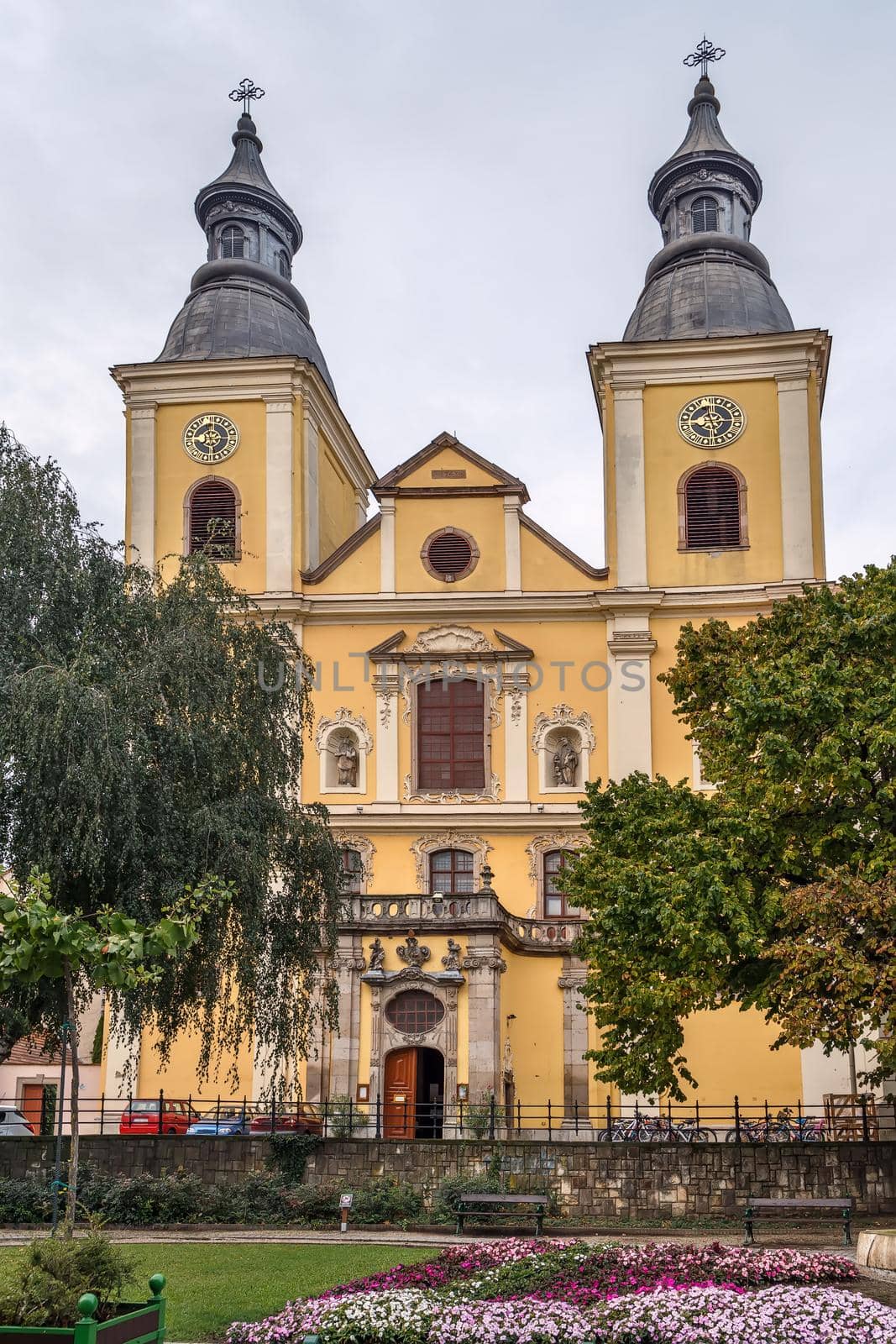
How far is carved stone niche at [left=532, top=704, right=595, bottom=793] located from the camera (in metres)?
37.1

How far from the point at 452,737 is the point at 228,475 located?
8.44m

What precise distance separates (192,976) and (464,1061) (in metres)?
9.29

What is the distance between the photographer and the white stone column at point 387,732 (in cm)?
3725

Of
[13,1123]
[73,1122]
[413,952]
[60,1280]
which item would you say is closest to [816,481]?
[413,952]

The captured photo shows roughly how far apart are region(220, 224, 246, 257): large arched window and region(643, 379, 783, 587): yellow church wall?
44.5ft

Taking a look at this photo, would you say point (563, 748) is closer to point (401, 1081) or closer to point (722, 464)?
point (722, 464)

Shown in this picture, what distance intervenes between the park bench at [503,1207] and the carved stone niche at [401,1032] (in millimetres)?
7394

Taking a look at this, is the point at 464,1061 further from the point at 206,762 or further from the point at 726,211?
the point at 726,211

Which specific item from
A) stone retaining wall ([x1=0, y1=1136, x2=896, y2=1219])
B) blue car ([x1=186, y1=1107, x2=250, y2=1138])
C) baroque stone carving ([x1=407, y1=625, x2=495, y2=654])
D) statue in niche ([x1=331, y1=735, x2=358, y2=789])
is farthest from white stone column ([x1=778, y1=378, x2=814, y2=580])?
blue car ([x1=186, y1=1107, x2=250, y2=1138])

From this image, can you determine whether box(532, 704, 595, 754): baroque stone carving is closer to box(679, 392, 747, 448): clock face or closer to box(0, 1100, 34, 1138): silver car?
box(679, 392, 747, 448): clock face

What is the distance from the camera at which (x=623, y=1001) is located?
23.8 metres

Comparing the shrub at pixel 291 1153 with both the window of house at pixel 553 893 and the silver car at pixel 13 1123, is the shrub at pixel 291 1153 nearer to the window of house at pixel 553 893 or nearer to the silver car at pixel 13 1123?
the silver car at pixel 13 1123

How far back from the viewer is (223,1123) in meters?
30.8

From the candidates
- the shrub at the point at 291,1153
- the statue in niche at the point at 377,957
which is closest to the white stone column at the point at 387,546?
the statue in niche at the point at 377,957
